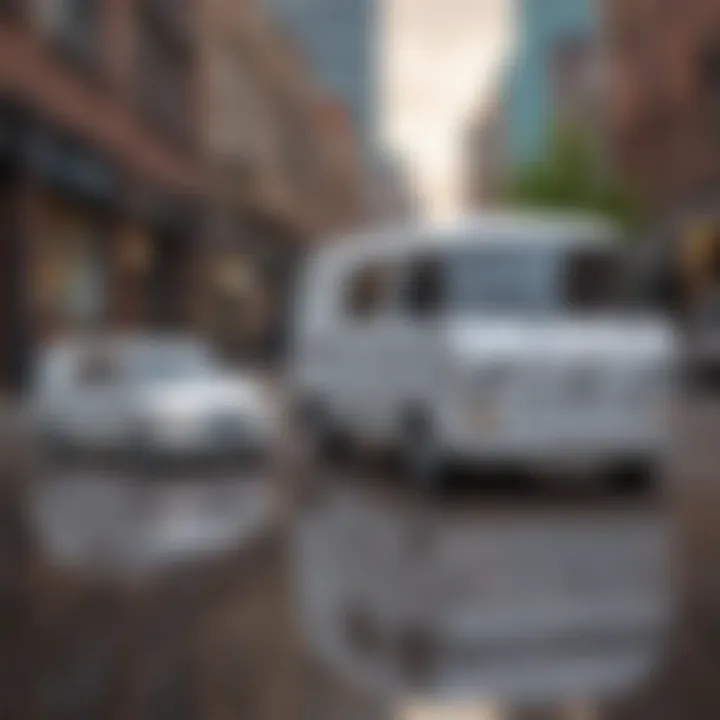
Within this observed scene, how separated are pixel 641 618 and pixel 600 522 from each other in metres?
3.45

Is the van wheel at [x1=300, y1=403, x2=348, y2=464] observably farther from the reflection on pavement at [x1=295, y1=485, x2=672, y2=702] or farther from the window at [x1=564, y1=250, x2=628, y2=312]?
the reflection on pavement at [x1=295, y1=485, x2=672, y2=702]

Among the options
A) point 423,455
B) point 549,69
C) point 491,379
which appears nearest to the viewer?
point 491,379

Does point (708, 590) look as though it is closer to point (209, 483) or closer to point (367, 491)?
point (367, 491)

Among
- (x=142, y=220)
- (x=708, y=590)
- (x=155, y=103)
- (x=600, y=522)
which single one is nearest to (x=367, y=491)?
(x=600, y=522)

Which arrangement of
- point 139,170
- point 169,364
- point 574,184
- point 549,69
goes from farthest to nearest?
point 549,69 < point 574,184 < point 139,170 < point 169,364

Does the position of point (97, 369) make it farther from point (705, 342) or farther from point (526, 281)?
point (705, 342)

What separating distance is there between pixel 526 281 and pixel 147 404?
4816 mm

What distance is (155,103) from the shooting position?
39062mm

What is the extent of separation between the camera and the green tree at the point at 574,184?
4662 cm

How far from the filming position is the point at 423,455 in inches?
491

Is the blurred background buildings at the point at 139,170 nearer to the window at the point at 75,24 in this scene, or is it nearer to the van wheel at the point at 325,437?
the window at the point at 75,24

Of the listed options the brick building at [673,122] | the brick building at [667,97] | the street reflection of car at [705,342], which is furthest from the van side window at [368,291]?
the brick building at [667,97]

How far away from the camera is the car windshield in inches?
632

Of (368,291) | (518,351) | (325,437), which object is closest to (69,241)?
(325,437)
